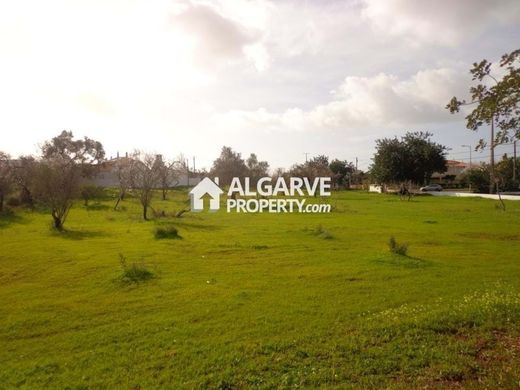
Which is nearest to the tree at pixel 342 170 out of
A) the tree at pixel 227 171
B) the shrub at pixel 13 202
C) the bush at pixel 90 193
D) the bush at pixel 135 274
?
the tree at pixel 227 171

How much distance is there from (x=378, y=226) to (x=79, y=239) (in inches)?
568

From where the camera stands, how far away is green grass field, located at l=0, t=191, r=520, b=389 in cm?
507

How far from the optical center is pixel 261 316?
7.16 m

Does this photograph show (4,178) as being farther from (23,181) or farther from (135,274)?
(135,274)

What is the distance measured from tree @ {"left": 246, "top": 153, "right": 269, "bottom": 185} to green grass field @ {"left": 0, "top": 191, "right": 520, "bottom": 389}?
42874 mm

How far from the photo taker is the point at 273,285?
9.35m

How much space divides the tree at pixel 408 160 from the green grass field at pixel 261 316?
38019mm

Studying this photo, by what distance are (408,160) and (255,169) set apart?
2285 centimetres

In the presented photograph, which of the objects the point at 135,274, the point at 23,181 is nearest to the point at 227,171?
the point at 23,181

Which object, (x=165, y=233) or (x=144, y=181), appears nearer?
(x=165, y=233)

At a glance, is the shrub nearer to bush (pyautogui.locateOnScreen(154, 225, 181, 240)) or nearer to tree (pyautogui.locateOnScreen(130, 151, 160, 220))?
tree (pyautogui.locateOnScreen(130, 151, 160, 220))

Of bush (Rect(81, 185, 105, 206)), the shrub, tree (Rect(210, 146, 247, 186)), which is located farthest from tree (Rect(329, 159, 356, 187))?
the shrub

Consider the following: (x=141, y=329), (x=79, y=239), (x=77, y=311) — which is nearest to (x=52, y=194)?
(x=79, y=239)

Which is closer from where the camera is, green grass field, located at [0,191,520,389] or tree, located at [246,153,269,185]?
green grass field, located at [0,191,520,389]
